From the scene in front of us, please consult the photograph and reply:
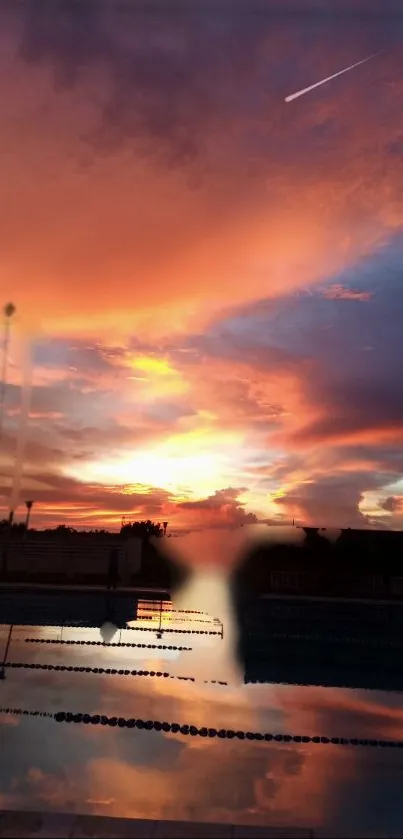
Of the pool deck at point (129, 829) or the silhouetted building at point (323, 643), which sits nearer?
the pool deck at point (129, 829)

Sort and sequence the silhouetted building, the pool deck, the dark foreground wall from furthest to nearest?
the dark foreground wall
the silhouetted building
the pool deck

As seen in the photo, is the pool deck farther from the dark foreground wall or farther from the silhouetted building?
the dark foreground wall

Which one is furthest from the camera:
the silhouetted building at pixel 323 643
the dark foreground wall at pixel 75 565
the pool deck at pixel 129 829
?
the dark foreground wall at pixel 75 565

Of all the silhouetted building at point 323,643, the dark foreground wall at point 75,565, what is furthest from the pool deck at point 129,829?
the dark foreground wall at point 75,565

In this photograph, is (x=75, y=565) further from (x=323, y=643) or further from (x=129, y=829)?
(x=129, y=829)

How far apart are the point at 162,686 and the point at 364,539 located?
75.1 ft

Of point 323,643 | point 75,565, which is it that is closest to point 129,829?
point 323,643

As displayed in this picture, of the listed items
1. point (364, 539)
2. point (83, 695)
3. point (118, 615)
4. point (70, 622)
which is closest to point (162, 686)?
point (83, 695)

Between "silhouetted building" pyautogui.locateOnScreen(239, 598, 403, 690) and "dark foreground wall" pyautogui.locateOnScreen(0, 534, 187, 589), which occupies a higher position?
"dark foreground wall" pyautogui.locateOnScreen(0, 534, 187, 589)

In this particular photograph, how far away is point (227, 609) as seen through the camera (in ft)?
69.5

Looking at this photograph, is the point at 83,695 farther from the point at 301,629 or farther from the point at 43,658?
the point at 301,629

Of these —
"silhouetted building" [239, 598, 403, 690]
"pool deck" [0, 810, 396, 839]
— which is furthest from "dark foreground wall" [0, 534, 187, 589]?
"pool deck" [0, 810, 396, 839]

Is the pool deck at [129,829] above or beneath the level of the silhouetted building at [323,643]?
beneath

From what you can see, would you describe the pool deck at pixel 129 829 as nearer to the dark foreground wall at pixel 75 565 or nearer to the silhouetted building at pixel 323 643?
the silhouetted building at pixel 323 643
